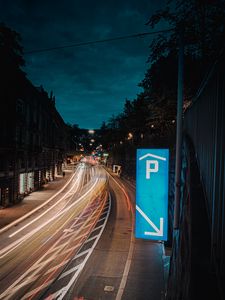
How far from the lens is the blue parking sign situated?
6484 millimetres

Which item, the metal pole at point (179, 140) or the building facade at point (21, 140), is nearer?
the metal pole at point (179, 140)

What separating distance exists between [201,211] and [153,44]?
57.7 feet

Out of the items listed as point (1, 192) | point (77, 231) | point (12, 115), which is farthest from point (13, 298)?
point (12, 115)

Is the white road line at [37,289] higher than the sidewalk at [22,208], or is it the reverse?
the sidewalk at [22,208]

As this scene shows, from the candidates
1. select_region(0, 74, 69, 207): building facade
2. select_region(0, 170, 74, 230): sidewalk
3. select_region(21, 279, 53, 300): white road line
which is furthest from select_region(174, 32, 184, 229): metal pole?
select_region(0, 74, 69, 207): building facade

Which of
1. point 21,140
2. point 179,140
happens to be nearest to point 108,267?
point 179,140

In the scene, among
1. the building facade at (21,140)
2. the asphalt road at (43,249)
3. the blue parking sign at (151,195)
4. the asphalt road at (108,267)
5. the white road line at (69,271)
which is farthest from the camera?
the building facade at (21,140)

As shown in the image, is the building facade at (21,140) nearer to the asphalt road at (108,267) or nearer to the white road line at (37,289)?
the asphalt road at (108,267)

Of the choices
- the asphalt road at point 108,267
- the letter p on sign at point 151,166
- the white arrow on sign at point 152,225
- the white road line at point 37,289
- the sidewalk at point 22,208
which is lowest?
the asphalt road at point 108,267

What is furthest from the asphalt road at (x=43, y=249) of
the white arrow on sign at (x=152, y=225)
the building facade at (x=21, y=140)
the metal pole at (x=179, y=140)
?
the metal pole at (x=179, y=140)

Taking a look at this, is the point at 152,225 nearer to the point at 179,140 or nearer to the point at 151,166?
the point at 151,166

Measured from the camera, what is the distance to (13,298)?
1113 cm

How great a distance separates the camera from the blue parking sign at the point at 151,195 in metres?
6.48

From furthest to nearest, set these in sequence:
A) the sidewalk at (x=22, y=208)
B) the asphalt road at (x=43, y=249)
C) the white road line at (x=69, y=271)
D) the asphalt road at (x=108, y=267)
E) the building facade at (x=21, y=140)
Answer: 1. the building facade at (x=21, y=140)
2. the sidewalk at (x=22, y=208)
3. the white road line at (x=69, y=271)
4. the asphalt road at (x=43, y=249)
5. the asphalt road at (x=108, y=267)
